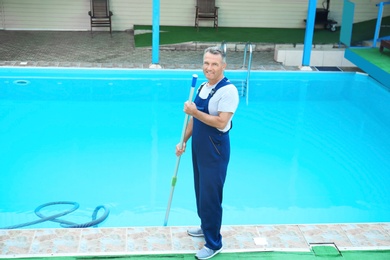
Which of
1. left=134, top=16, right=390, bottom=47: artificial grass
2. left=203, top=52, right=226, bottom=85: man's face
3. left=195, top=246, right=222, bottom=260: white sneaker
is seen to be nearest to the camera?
left=203, top=52, right=226, bottom=85: man's face

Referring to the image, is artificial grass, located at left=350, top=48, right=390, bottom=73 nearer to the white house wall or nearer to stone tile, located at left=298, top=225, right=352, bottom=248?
the white house wall

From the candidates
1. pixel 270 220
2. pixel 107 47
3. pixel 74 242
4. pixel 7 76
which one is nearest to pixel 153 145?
pixel 270 220

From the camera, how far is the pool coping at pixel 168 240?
13.5 ft

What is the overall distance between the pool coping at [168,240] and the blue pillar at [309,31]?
6.57m

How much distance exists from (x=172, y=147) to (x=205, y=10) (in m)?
7.22

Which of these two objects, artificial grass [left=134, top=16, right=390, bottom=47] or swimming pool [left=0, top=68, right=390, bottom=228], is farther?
artificial grass [left=134, top=16, right=390, bottom=47]

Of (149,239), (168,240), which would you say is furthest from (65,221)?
(168,240)

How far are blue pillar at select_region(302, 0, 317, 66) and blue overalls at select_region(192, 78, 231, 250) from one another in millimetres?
7239

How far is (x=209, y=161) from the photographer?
12.3 ft

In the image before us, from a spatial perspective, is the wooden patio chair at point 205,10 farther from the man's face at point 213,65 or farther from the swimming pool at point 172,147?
the man's face at point 213,65

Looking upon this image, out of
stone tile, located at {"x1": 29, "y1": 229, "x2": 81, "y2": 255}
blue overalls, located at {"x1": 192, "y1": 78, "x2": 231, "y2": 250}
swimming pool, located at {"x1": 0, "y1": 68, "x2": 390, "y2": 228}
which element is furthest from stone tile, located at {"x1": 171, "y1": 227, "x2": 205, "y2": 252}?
swimming pool, located at {"x1": 0, "y1": 68, "x2": 390, "y2": 228}

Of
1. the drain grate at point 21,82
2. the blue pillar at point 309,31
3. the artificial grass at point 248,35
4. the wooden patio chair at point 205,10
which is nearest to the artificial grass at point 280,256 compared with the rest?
the drain grate at point 21,82

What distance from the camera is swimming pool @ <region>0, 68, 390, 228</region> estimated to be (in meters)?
5.86

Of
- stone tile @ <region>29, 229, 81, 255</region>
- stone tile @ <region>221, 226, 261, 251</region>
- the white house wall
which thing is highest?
the white house wall
